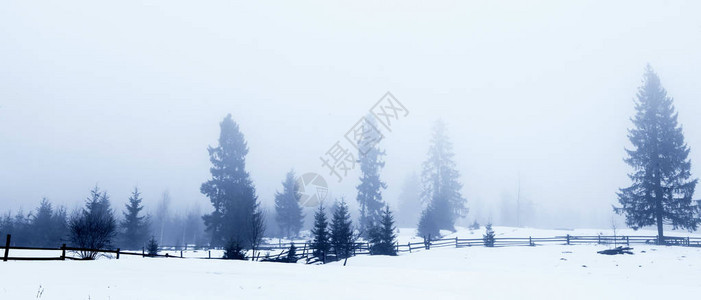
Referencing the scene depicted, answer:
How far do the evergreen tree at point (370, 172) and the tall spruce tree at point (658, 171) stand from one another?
89.9 ft

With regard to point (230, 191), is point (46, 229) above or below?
below

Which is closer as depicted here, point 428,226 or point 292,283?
point 292,283

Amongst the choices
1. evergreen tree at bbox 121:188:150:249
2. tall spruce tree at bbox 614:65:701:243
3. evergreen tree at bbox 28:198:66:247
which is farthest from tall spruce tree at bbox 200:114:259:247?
tall spruce tree at bbox 614:65:701:243

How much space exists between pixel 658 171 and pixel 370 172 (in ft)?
103

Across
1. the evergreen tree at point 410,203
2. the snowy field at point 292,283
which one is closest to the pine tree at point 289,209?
the evergreen tree at point 410,203

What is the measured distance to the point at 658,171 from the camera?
36.7 meters

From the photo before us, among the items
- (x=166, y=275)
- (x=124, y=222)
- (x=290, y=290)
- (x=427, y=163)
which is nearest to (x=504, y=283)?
(x=290, y=290)

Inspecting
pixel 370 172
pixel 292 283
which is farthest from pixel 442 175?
pixel 292 283

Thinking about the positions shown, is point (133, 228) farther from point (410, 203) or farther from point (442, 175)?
point (410, 203)

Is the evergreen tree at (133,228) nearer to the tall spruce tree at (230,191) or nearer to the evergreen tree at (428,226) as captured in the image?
the tall spruce tree at (230,191)

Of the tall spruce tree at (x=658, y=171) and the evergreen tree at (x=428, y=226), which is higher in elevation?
the tall spruce tree at (x=658, y=171)

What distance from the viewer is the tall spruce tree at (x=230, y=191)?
40.9 metres

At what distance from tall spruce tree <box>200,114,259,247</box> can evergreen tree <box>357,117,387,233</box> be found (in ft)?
56.0

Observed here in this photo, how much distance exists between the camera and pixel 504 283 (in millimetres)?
16625
